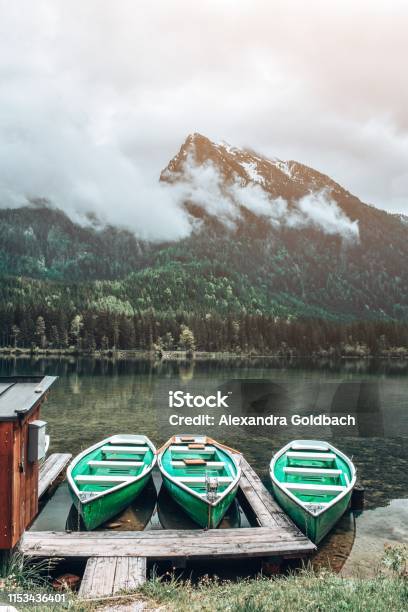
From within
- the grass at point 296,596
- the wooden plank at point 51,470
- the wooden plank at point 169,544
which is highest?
the grass at point 296,596

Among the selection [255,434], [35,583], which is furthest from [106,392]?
[35,583]

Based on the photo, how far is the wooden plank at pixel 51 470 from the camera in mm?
22547

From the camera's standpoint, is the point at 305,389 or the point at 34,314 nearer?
the point at 305,389

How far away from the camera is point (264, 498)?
2067 cm

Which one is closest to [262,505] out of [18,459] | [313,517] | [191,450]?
[313,517]

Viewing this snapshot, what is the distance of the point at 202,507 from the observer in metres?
17.8

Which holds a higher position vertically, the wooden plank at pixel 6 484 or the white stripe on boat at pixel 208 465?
the wooden plank at pixel 6 484

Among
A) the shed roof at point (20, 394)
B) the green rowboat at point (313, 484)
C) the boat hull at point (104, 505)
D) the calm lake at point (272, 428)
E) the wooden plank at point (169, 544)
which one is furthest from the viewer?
the calm lake at point (272, 428)

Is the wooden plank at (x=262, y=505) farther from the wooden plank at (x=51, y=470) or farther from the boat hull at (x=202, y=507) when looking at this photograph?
the wooden plank at (x=51, y=470)

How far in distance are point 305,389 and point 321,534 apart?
5730 cm

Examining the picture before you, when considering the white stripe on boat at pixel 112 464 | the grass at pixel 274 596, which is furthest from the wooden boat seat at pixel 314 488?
the white stripe on boat at pixel 112 464

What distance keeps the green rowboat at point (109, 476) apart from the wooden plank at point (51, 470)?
1.76 m

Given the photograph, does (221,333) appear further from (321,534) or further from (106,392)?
(321,534)

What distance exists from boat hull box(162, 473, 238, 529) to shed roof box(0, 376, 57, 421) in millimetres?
6915
